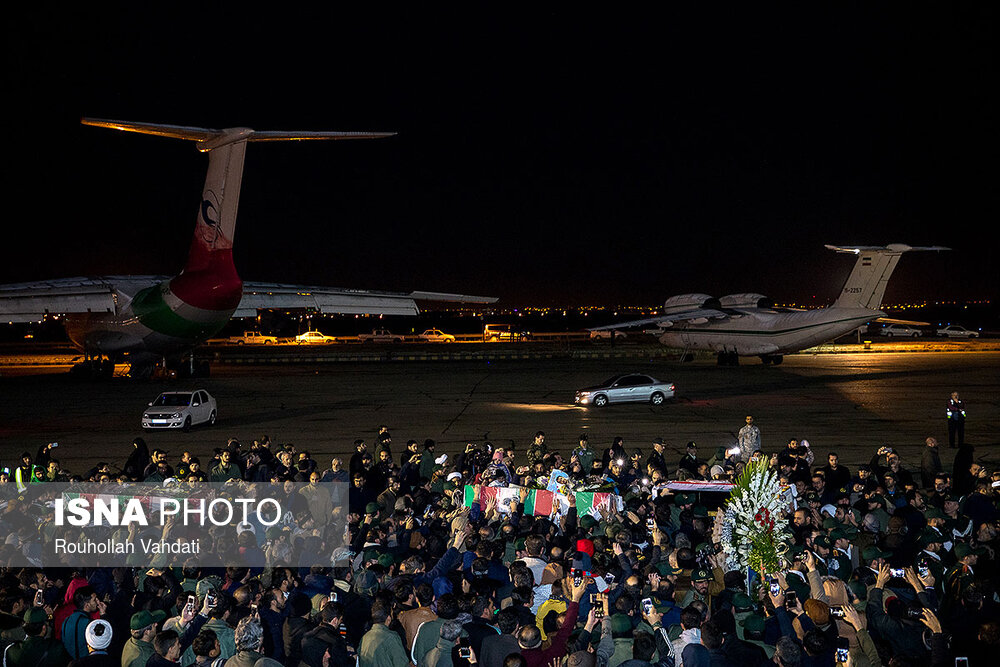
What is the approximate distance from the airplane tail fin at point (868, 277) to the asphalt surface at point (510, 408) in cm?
389

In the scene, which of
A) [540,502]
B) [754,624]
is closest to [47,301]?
[540,502]

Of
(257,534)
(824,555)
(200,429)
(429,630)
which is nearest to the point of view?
(429,630)

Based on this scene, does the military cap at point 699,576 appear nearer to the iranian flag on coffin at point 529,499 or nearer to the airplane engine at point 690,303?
the iranian flag on coffin at point 529,499

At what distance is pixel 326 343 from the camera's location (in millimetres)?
83125

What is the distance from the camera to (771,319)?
46125mm

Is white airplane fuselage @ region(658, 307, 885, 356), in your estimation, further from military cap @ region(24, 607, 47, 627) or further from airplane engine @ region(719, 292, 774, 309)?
military cap @ region(24, 607, 47, 627)

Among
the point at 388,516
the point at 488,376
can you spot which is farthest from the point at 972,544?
the point at 488,376

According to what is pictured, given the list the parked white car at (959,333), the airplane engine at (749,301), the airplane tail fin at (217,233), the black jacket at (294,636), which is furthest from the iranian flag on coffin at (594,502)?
the parked white car at (959,333)

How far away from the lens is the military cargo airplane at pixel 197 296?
25.7 m

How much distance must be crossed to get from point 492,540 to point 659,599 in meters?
2.63

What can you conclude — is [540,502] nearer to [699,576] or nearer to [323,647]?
[699,576]

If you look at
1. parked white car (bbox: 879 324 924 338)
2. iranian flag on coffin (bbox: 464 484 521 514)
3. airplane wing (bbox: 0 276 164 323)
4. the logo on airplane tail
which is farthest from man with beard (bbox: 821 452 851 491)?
parked white car (bbox: 879 324 924 338)

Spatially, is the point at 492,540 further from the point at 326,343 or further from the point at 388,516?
the point at 326,343

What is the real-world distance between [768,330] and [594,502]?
121ft
